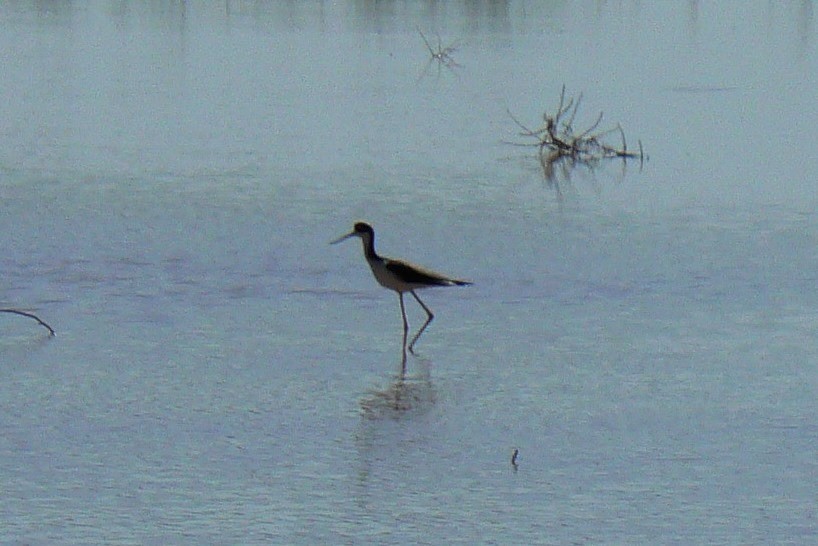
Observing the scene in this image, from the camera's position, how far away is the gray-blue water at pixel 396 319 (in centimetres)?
607

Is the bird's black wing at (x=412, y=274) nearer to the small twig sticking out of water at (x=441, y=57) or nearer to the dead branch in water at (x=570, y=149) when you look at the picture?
the dead branch in water at (x=570, y=149)

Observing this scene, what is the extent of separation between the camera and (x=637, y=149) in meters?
15.7

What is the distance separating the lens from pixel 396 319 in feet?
29.8

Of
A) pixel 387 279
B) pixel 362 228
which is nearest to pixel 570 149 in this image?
pixel 362 228

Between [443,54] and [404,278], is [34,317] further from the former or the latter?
[443,54]

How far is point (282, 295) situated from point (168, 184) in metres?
3.79

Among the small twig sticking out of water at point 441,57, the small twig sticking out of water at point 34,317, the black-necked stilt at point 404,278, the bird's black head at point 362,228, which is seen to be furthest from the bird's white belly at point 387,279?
the small twig sticking out of water at point 441,57

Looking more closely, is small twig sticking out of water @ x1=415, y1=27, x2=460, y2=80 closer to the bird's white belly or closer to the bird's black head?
the bird's black head

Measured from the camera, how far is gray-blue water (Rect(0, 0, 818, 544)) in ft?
19.9

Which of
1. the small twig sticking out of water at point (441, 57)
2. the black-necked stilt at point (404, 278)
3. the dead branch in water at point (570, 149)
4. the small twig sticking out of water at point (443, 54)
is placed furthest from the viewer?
the small twig sticking out of water at point (443, 54)

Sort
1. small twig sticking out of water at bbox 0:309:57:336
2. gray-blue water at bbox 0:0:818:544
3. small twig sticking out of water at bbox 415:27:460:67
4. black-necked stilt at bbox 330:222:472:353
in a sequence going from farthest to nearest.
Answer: small twig sticking out of water at bbox 415:27:460:67 → black-necked stilt at bbox 330:222:472:353 → small twig sticking out of water at bbox 0:309:57:336 → gray-blue water at bbox 0:0:818:544

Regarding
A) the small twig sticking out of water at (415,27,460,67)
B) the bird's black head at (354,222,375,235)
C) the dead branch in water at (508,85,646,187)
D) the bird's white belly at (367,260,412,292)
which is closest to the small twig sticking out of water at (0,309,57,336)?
the bird's white belly at (367,260,412,292)

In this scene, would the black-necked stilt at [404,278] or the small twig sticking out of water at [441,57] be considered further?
the small twig sticking out of water at [441,57]

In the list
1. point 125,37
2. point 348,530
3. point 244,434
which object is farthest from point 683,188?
point 125,37
